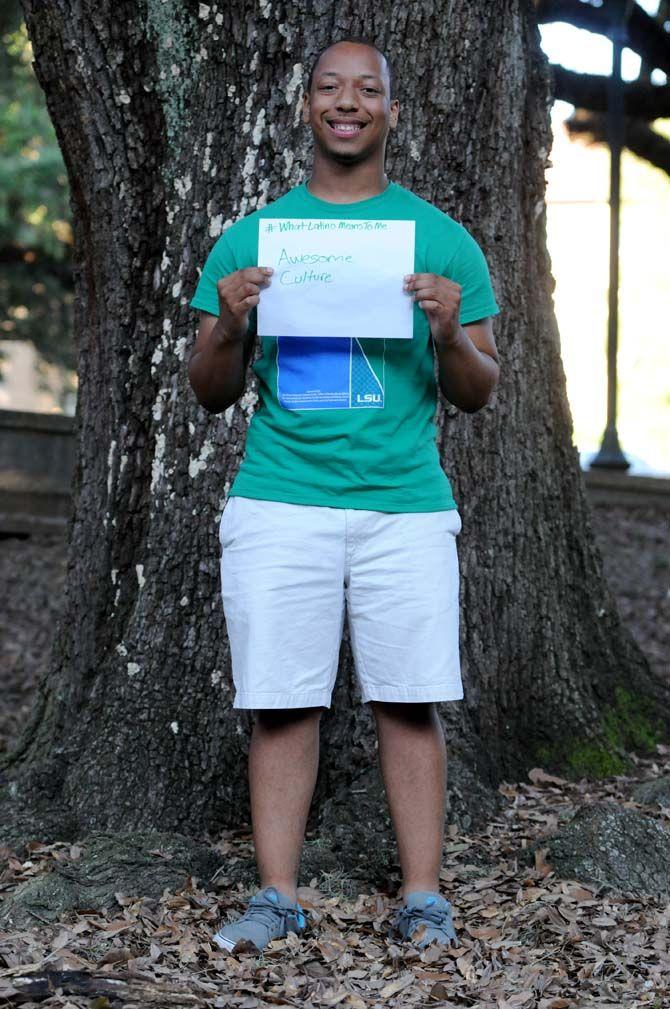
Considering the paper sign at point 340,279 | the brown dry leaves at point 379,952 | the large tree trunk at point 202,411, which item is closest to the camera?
the brown dry leaves at point 379,952

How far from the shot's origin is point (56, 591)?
352 inches

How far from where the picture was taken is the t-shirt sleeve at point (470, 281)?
11.0 ft

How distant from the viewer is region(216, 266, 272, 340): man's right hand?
125 inches

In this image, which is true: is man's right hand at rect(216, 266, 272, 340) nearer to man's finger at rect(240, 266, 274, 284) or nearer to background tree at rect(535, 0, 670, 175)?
man's finger at rect(240, 266, 274, 284)

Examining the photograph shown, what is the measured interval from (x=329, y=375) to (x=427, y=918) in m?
1.38

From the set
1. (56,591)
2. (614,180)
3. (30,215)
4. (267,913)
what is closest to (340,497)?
(267,913)

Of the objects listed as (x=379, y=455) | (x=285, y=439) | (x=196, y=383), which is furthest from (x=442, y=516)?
(x=196, y=383)

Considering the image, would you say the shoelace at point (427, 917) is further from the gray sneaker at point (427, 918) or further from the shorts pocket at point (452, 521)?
the shorts pocket at point (452, 521)

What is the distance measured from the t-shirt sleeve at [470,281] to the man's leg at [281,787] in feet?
3.59

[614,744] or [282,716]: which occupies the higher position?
[282,716]

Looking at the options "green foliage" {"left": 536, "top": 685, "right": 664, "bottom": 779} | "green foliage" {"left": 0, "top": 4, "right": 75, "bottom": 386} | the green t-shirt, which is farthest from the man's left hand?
"green foliage" {"left": 0, "top": 4, "right": 75, "bottom": 386}

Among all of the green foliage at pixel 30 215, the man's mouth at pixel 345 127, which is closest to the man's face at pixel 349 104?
the man's mouth at pixel 345 127

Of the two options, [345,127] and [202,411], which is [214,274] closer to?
[345,127]

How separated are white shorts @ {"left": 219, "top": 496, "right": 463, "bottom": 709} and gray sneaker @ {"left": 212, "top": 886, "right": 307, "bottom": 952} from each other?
498 mm
